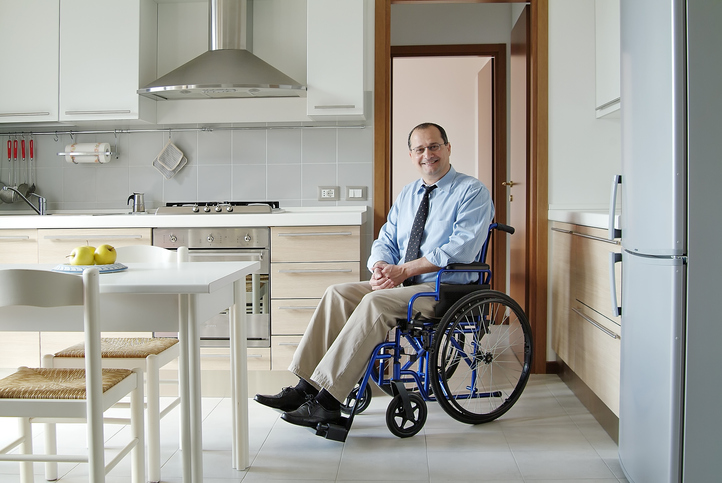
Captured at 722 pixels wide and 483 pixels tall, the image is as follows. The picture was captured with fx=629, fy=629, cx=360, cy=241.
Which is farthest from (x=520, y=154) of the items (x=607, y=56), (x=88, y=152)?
(x=88, y=152)

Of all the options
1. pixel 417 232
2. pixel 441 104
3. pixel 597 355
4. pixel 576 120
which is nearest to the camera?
pixel 597 355

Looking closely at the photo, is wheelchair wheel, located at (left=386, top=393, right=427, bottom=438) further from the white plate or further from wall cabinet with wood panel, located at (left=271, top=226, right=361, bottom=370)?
the white plate

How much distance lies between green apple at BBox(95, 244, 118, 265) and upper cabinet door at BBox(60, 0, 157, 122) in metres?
1.46

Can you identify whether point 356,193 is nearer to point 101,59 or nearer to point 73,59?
point 101,59

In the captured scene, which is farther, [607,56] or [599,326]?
[607,56]

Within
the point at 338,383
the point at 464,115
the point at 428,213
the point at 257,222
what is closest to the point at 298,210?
the point at 257,222

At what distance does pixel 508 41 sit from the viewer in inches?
176

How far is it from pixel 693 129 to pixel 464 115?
4.77m

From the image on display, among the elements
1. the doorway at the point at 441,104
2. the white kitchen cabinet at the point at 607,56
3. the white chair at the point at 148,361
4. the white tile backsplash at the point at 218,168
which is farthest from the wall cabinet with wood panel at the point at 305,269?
the doorway at the point at 441,104

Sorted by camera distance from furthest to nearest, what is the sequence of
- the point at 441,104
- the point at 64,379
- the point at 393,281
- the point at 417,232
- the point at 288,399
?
the point at 441,104 < the point at 417,232 < the point at 393,281 < the point at 288,399 < the point at 64,379

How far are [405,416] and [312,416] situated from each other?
1.17 feet

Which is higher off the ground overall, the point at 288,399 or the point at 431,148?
the point at 431,148

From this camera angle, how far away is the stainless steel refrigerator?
5.09 ft

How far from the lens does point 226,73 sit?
3.10 meters
